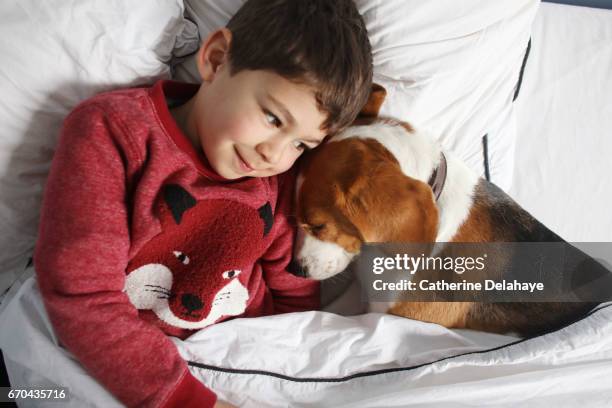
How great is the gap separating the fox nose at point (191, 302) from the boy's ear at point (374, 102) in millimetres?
571

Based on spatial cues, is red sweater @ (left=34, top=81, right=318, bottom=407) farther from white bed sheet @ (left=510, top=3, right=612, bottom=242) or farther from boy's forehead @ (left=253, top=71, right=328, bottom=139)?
white bed sheet @ (left=510, top=3, right=612, bottom=242)

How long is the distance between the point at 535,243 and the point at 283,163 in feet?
2.31

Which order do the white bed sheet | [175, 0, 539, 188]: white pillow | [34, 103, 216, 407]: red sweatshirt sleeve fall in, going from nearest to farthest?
1. [34, 103, 216, 407]: red sweatshirt sleeve
2. [175, 0, 539, 188]: white pillow
3. the white bed sheet

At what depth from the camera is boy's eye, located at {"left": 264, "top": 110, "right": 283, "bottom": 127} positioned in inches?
33.8

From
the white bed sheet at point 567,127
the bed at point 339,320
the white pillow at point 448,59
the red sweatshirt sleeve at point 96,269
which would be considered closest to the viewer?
the red sweatshirt sleeve at point 96,269

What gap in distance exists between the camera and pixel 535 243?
3.97 ft

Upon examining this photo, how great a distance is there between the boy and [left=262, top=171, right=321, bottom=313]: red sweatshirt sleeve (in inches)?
5.3

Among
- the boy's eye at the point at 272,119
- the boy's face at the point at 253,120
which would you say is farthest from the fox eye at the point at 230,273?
the boy's eye at the point at 272,119

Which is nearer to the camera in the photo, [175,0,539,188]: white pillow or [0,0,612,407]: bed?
[0,0,612,407]: bed

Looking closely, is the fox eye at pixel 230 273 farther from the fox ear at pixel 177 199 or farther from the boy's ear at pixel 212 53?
the boy's ear at pixel 212 53

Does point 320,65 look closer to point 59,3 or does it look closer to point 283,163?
point 283,163

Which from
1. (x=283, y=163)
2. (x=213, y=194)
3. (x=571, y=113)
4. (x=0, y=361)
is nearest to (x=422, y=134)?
(x=283, y=163)

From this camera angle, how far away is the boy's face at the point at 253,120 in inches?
33.2

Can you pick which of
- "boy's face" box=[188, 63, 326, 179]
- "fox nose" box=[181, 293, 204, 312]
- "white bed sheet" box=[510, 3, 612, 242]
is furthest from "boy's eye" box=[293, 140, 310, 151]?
"white bed sheet" box=[510, 3, 612, 242]
